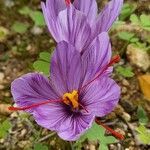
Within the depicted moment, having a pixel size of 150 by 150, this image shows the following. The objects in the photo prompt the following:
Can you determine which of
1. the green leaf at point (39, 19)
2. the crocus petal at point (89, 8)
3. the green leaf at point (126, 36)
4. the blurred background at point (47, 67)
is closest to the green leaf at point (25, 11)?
the blurred background at point (47, 67)

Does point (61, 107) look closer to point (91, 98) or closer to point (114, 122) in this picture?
point (91, 98)

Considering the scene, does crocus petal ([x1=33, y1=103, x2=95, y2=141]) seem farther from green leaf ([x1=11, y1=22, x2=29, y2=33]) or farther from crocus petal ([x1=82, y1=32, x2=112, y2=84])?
green leaf ([x1=11, y1=22, x2=29, y2=33])

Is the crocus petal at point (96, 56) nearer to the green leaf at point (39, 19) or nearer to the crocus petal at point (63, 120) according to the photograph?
the crocus petal at point (63, 120)

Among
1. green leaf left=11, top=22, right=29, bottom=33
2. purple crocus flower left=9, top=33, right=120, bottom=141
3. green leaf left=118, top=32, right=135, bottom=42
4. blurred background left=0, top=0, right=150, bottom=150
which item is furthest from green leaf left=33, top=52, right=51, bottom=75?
green leaf left=11, top=22, right=29, bottom=33

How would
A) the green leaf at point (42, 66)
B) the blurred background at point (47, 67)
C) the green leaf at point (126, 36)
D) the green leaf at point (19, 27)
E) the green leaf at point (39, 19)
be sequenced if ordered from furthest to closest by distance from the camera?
1. the green leaf at point (19, 27)
2. the green leaf at point (39, 19)
3. the green leaf at point (126, 36)
4. the blurred background at point (47, 67)
5. the green leaf at point (42, 66)

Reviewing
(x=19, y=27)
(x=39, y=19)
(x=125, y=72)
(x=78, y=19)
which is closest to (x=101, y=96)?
(x=78, y=19)

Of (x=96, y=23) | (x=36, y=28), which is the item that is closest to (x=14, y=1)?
(x=36, y=28)
